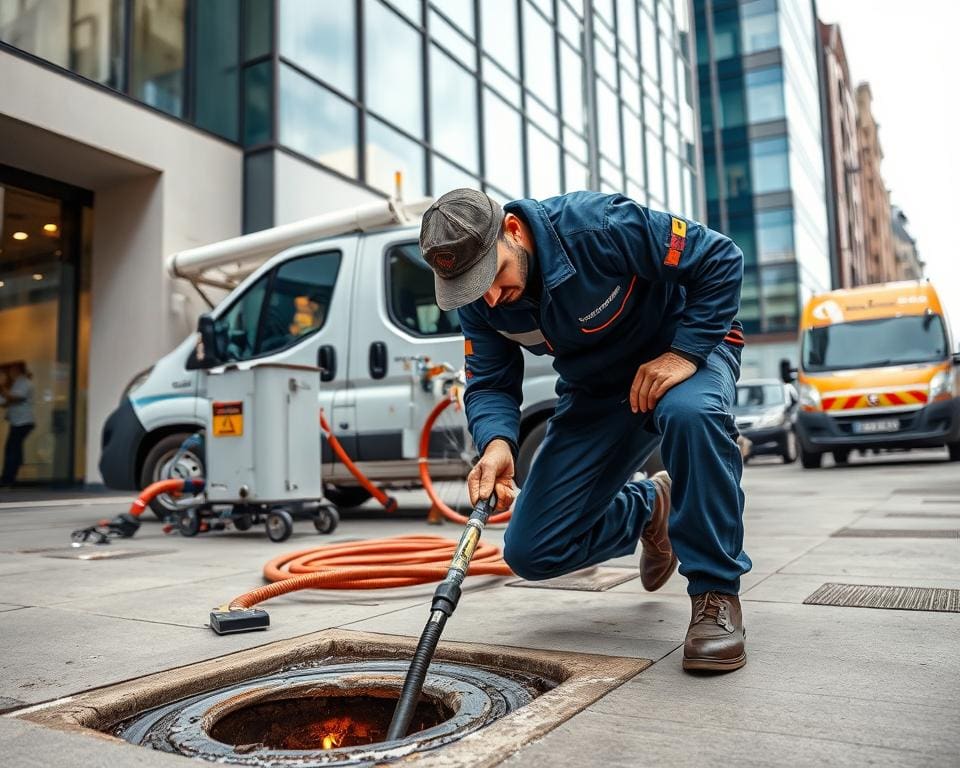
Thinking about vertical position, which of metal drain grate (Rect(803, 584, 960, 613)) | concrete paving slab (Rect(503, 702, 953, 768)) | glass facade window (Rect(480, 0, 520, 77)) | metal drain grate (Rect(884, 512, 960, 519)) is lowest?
concrete paving slab (Rect(503, 702, 953, 768))

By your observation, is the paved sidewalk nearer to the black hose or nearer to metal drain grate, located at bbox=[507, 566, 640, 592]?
metal drain grate, located at bbox=[507, 566, 640, 592]

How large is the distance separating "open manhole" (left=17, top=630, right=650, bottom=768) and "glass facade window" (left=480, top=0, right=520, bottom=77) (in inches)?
604

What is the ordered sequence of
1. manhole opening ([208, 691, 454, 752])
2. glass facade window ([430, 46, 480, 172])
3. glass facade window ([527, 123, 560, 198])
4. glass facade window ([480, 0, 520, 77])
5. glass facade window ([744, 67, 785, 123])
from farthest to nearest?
glass facade window ([744, 67, 785, 123]) → glass facade window ([527, 123, 560, 198]) → glass facade window ([480, 0, 520, 77]) → glass facade window ([430, 46, 480, 172]) → manhole opening ([208, 691, 454, 752])

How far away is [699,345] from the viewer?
7.98 feet

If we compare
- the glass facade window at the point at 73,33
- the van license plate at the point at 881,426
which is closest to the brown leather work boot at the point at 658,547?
the glass facade window at the point at 73,33

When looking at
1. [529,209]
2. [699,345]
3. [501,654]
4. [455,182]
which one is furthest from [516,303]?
[455,182]

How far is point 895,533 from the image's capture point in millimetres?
4750

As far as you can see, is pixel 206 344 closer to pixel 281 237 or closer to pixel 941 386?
pixel 281 237

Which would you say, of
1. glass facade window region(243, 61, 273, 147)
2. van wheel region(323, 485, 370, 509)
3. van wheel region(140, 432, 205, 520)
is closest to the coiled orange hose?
van wheel region(140, 432, 205, 520)

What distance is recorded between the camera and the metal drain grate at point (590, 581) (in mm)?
3381

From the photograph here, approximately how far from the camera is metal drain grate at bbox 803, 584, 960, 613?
109 inches

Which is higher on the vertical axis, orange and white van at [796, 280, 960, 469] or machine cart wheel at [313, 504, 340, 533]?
orange and white van at [796, 280, 960, 469]

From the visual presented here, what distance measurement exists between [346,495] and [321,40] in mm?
7259

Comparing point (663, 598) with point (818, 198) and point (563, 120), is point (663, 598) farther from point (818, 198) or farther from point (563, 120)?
point (818, 198)
